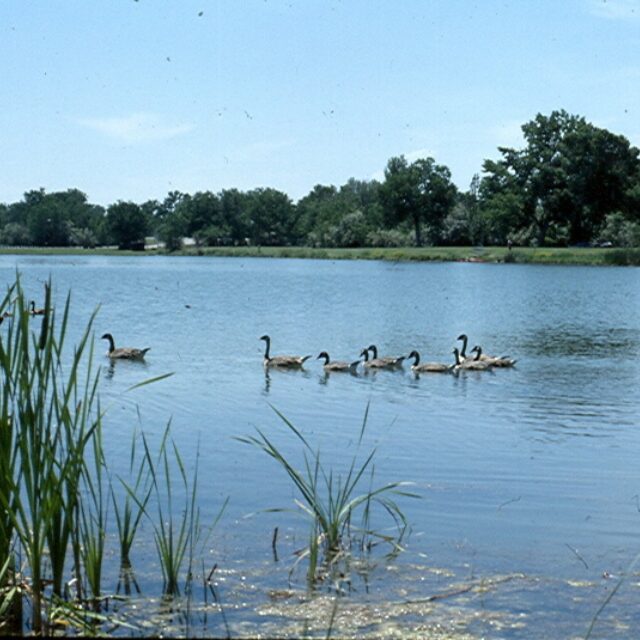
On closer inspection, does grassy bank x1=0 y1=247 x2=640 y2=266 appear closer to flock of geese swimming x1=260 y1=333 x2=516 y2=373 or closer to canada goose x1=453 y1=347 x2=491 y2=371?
flock of geese swimming x1=260 y1=333 x2=516 y2=373

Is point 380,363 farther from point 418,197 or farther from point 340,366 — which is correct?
point 418,197

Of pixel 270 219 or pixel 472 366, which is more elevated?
pixel 270 219

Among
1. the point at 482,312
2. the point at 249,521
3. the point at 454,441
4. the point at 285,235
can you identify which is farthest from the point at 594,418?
the point at 285,235

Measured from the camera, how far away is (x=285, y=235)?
145 meters

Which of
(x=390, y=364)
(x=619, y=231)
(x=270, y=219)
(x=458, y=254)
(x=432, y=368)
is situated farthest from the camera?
(x=270, y=219)

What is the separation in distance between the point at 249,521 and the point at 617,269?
70.9 meters

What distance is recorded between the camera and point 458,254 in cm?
9700

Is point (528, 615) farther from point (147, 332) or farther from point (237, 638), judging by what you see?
point (147, 332)

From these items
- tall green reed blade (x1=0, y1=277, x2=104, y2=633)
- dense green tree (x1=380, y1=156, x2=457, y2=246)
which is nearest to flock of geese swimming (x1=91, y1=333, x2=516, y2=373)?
tall green reed blade (x1=0, y1=277, x2=104, y2=633)

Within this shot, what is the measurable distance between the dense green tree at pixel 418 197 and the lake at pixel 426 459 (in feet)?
292

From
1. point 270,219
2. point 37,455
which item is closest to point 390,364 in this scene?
point 37,455

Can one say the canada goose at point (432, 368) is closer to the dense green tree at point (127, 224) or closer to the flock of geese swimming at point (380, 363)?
the flock of geese swimming at point (380, 363)

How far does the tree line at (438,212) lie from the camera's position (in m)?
98.2

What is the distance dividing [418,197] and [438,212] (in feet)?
9.06
